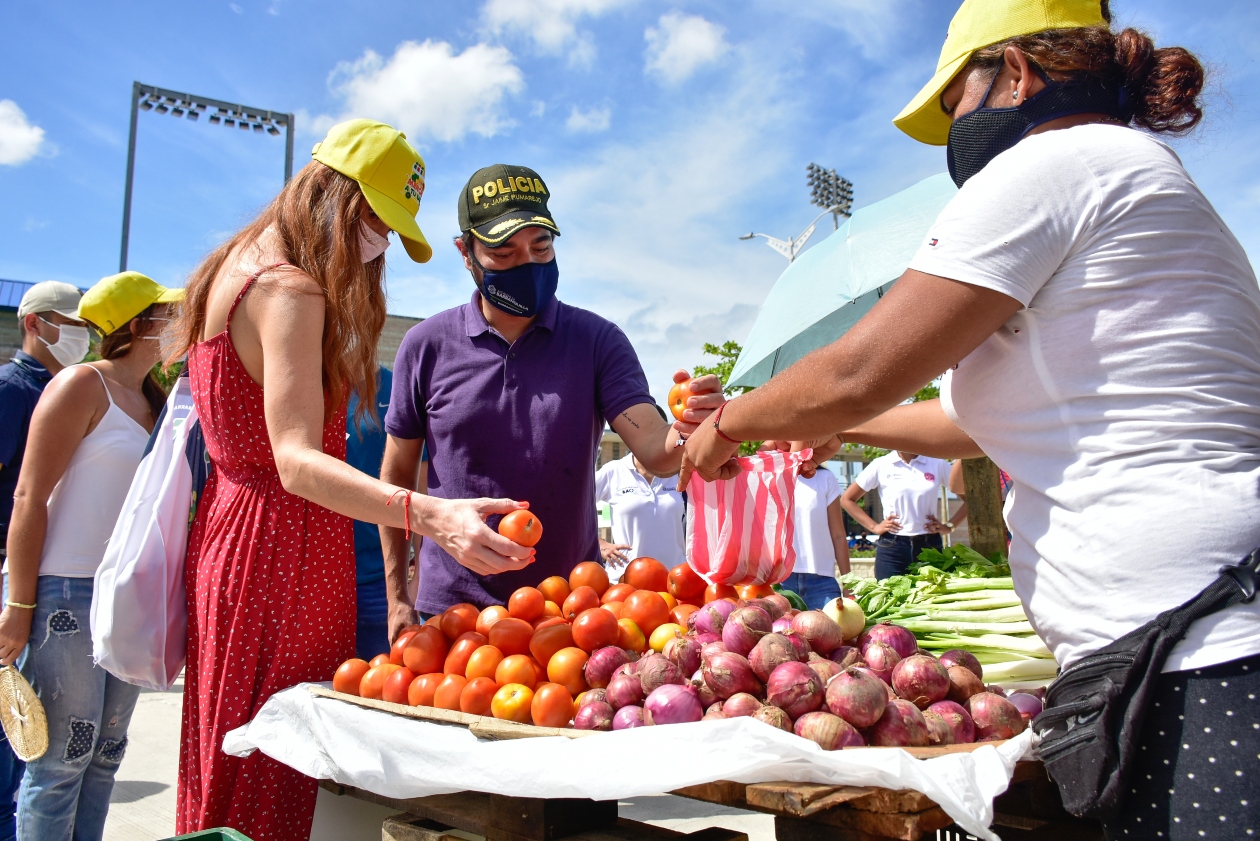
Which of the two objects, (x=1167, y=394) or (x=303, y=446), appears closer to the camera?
(x=1167, y=394)

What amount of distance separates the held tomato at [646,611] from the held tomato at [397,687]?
601 millimetres

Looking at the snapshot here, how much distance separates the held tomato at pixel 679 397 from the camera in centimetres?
242

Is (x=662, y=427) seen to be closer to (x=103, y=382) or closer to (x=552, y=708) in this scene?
(x=552, y=708)

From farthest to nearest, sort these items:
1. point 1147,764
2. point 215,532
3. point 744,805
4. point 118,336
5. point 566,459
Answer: point 118,336
point 566,459
point 215,532
point 744,805
point 1147,764

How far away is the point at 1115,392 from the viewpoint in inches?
47.9

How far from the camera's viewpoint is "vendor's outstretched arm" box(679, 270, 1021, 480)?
1.25 meters

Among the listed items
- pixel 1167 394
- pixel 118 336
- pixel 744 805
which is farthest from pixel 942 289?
pixel 118 336

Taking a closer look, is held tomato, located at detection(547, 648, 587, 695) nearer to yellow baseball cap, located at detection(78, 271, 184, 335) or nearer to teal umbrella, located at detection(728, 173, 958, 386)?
yellow baseball cap, located at detection(78, 271, 184, 335)

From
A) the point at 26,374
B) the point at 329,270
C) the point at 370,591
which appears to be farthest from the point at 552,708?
the point at 26,374

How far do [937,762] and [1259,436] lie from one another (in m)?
0.68

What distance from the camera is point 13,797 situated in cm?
341

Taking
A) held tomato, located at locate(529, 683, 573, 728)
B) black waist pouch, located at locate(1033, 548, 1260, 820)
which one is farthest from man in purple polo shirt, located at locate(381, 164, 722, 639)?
black waist pouch, located at locate(1033, 548, 1260, 820)

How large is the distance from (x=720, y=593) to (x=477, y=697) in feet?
2.54

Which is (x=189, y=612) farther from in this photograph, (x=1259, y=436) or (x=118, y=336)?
(x=1259, y=436)
